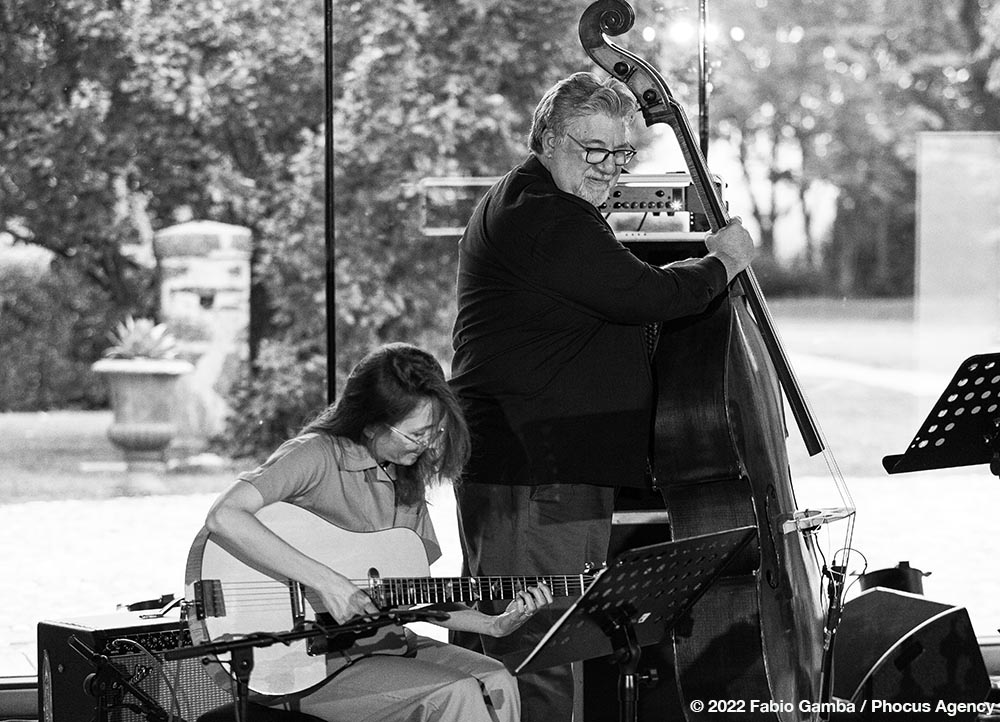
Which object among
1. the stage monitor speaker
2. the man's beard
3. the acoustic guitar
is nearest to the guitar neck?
the acoustic guitar

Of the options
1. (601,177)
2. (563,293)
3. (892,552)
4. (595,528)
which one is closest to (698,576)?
(595,528)

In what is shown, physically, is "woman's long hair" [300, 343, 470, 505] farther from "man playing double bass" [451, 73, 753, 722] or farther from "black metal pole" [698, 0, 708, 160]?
"black metal pole" [698, 0, 708, 160]

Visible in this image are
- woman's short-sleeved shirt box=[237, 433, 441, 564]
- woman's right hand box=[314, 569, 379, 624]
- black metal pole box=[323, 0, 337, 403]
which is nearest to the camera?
woman's right hand box=[314, 569, 379, 624]

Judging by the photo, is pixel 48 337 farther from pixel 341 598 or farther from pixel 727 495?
pixel 727 495

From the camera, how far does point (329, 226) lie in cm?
414

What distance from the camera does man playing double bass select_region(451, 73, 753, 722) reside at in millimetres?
2484

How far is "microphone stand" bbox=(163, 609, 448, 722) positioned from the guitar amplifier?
0.45 m

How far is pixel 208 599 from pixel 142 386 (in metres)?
2.13

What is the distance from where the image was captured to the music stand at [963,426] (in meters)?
2.52

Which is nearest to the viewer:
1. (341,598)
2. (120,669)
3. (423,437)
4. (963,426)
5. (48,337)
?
(341,598)

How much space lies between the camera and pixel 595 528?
8.41 feet

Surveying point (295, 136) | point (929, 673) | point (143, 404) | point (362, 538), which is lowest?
point (929, 673)

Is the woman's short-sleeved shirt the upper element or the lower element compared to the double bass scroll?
lower

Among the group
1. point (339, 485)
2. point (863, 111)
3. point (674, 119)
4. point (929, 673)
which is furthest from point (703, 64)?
point (339, 485)
